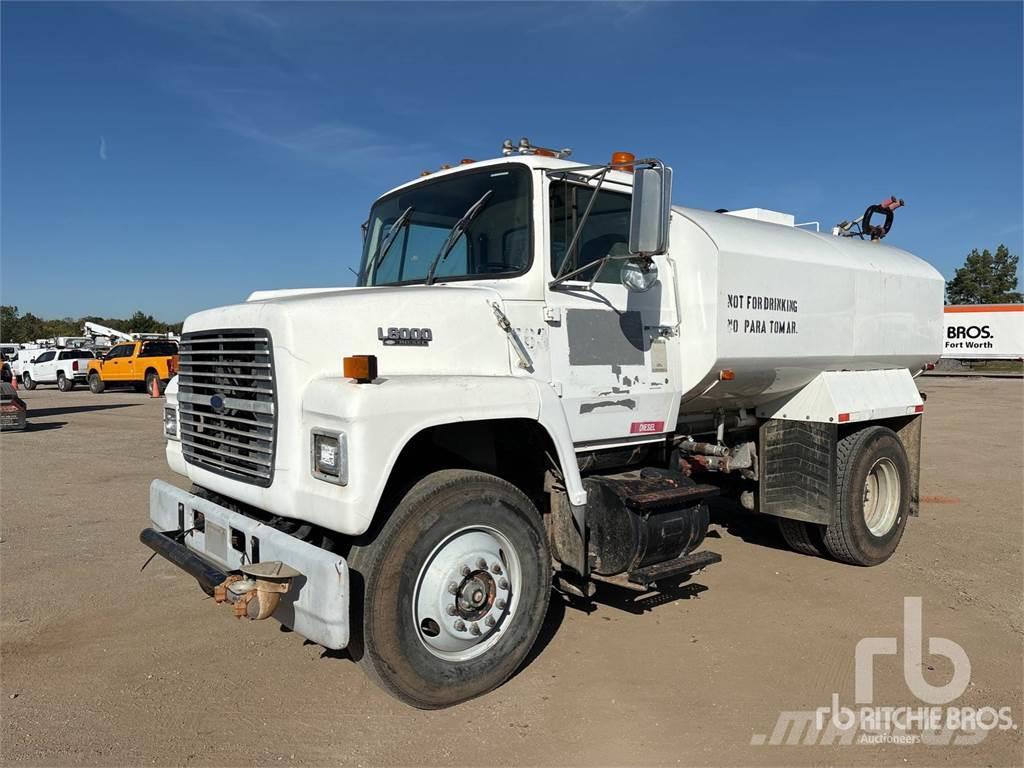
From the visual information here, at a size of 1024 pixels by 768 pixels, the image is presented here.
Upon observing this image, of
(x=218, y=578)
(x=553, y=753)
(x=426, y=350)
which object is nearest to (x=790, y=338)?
(x=426, y=350)

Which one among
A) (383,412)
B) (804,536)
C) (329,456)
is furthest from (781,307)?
(329,456)

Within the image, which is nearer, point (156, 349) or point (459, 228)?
point (459, 228)

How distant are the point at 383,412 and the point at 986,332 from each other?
38743 millimetres

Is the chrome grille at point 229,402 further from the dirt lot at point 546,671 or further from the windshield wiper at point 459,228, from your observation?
the windshield wiper at point 459,228

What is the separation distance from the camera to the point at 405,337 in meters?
3.79

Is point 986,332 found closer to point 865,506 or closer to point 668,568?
point 865,506

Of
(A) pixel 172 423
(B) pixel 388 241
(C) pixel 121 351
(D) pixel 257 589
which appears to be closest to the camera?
(D) pixel 257 589

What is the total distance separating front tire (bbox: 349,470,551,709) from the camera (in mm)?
3406

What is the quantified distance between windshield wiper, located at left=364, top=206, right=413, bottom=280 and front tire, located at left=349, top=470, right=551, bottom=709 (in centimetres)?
188

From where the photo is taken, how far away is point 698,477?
7.40 m

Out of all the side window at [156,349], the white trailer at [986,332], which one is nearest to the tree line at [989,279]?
the white trailer at [986,332]

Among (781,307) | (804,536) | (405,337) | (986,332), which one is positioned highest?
(986,332)

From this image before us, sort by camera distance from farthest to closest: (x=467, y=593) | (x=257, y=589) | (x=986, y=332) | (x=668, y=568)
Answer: (x=986, y=332)
(x=668, y=568)
(x=467, y=593)
(x=257, y=589)

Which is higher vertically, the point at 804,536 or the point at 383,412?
the point at 383,412
